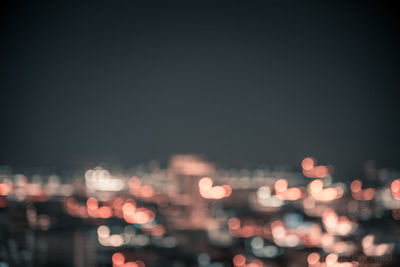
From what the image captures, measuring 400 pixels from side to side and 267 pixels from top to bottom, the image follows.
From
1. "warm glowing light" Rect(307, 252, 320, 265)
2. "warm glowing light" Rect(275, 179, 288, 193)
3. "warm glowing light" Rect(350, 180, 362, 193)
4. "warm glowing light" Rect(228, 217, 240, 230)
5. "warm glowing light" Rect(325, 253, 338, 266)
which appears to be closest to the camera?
"warm glowing light" Rect(325, 253, 338, 266)

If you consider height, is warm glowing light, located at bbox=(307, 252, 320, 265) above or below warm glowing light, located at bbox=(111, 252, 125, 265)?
below

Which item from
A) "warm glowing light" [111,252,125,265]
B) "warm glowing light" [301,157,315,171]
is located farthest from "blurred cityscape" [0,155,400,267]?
"warm glowing light" [301,157,315,171]

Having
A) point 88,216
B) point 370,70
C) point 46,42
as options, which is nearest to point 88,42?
point 46,42

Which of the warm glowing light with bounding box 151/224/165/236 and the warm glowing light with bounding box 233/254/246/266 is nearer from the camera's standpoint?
the warm glowing light with bounding box 233/254/246/266

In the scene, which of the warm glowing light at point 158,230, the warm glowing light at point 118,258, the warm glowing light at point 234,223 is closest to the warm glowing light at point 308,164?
the warm glowing light at point 234,223

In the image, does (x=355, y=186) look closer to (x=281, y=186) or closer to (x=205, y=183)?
(x=281, y=186)

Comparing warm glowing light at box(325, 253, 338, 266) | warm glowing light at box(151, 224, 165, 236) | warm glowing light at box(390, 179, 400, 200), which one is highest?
warm glowing light at box(390, 179, 400, 200)

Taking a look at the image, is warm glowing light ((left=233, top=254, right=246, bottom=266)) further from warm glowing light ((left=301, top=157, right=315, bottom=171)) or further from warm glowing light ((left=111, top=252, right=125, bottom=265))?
warm glowing light ((left=301, top=157, right=315, bottom=171))

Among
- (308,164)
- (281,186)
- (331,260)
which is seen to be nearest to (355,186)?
(281,186)

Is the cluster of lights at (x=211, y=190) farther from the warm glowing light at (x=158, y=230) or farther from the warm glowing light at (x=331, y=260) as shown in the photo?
the warm glowing light at (x=331, y=260)
